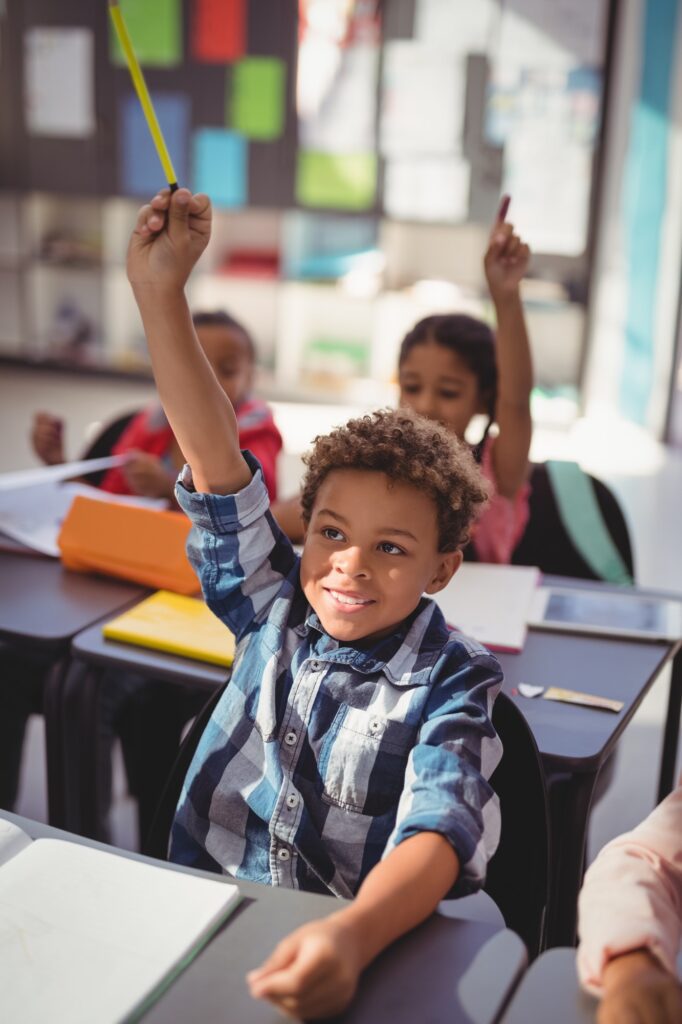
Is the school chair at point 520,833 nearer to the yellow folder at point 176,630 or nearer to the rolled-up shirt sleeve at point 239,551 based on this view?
the rolled-up shirt sleeve at point 239,551

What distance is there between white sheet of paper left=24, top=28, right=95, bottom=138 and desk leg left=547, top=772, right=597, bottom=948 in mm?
5493

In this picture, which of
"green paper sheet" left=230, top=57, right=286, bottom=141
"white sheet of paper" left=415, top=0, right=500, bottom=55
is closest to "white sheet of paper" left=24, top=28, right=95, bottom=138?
"green paper sheet" left=230, top=57, right=286, bottom=141

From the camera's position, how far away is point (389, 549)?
1.08 meters

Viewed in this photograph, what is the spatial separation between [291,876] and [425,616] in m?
0.28

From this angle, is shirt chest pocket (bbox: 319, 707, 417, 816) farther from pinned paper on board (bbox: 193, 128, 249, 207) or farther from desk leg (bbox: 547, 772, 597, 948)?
pinned paper on board (bbox: 193, 128, 249, 207)

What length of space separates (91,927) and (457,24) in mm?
5105

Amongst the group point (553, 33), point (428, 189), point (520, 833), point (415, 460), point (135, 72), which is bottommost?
point (520, 833)

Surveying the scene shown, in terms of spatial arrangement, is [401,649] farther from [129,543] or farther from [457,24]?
[457,24]

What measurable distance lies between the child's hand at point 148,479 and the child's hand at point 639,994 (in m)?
1.38

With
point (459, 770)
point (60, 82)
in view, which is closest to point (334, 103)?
point (60, 82)

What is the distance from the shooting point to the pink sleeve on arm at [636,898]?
2.53 ft

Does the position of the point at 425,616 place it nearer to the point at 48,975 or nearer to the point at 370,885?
the point at 370,885

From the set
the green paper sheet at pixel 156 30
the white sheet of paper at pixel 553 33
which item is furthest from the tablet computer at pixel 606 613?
the green paper sheet at pixel 156 30

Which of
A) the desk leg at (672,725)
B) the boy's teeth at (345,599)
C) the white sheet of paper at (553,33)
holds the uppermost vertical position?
the white sheet of paper at (553,33)
